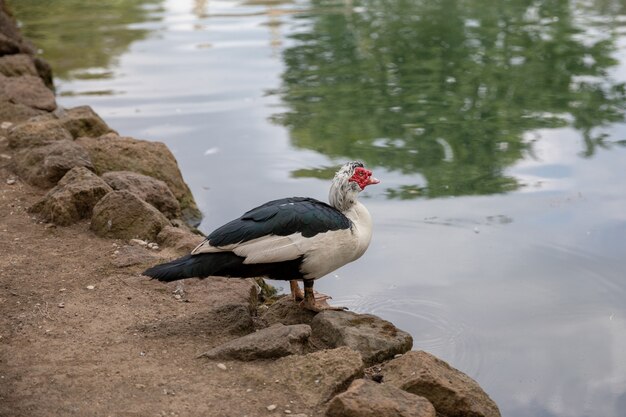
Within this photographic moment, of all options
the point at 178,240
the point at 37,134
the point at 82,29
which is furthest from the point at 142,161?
the point at 82,29

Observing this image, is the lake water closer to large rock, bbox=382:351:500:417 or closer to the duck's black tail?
large rock, bbox=382:351:500:417

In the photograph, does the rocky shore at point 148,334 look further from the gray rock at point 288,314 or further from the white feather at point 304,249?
the white feather at point 304,249

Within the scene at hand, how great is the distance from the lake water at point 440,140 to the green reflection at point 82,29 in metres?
0.07

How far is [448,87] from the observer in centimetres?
1098

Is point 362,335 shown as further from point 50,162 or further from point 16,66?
point 16,66

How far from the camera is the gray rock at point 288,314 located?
5.18 m

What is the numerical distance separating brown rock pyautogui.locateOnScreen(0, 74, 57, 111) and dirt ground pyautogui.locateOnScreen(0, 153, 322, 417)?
3.46 meters

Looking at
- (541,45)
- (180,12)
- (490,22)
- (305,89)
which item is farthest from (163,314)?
(180,12)

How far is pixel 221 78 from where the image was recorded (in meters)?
12.2

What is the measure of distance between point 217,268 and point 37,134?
3.56 metres

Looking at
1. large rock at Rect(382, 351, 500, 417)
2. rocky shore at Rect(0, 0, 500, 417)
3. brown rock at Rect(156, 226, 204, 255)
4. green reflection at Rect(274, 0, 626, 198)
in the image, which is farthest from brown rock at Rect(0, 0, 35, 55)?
large rock at Rect(382, 351, 500, 417)

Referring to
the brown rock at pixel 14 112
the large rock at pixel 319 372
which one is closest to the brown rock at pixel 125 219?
the large rock at pixel 319 372

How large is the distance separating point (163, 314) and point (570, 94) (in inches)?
267

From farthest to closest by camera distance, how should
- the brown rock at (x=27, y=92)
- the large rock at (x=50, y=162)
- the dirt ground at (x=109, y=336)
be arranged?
the brown rock at (x=27, y=92), the large rock at (x=50, y=162), the dirt ground at (x=109, y=336)
